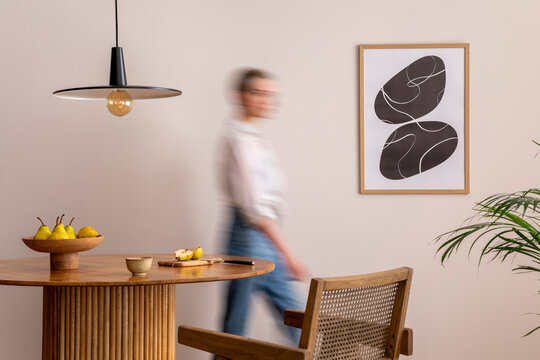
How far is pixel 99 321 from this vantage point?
6.85 feet

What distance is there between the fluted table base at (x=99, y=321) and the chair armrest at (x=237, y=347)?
30cm

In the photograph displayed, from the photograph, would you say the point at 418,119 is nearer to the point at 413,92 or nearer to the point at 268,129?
the point at 413,92

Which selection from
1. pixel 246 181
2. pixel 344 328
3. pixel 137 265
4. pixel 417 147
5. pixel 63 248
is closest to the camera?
pixel 344 328

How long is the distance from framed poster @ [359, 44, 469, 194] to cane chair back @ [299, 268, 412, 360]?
1.67m

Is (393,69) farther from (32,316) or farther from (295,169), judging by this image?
(32,316)

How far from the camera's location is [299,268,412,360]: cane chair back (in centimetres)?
161

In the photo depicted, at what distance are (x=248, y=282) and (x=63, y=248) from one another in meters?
0.99

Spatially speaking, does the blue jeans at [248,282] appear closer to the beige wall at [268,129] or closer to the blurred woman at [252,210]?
the blurred woman at [252,210]

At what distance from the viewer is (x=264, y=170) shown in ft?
9.44

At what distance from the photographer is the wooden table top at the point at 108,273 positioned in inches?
74.9

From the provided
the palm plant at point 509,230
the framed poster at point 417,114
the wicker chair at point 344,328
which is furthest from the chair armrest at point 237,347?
the framed poster at point 417,114

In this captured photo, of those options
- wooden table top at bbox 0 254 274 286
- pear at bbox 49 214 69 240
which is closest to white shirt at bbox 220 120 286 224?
wooden table top at bbox 0 254 274 286

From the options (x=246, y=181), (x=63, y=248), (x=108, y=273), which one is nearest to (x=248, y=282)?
(x=246, y=181)

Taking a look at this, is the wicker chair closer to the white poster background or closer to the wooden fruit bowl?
the wooden fruit bowl
